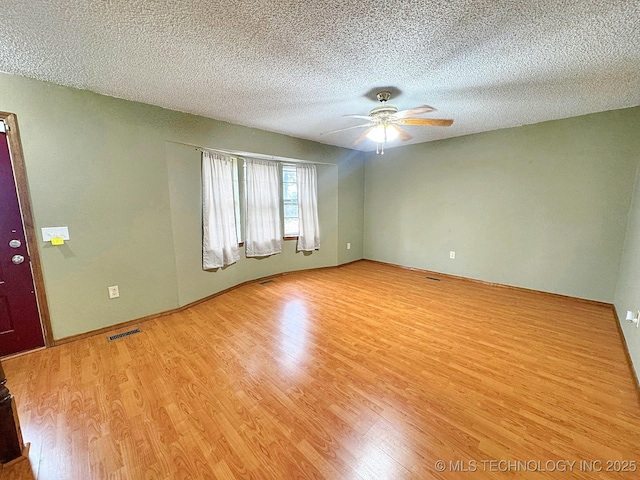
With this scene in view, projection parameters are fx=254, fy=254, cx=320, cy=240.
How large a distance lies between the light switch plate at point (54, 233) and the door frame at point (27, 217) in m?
0.06

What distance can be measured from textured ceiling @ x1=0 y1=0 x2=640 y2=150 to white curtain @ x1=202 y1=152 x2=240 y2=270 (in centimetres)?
84

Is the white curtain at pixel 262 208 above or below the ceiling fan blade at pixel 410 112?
below

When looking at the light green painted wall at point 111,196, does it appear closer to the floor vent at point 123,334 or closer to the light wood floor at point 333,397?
the floor vent at point 123,334

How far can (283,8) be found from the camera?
4.48 ft

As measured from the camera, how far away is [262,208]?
410 centimetres

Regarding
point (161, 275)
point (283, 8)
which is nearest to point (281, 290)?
point (161, 275)

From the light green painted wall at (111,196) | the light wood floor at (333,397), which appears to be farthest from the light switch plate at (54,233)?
the light wood floor at (333,397)

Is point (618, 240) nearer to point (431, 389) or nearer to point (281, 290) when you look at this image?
point (431, 389)

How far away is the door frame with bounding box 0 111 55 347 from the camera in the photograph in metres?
2.08

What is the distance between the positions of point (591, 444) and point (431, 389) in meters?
0.80

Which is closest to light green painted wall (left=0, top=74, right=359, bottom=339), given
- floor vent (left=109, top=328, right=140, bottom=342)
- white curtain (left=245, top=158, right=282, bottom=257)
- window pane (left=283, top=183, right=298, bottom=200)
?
floor vent (left=109, top=328, right=140, bottom=342)

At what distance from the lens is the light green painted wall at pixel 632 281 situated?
206cm

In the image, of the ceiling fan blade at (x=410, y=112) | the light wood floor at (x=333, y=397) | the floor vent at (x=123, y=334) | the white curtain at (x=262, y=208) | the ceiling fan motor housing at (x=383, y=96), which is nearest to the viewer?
the light wood floor at (x=333, y=397)

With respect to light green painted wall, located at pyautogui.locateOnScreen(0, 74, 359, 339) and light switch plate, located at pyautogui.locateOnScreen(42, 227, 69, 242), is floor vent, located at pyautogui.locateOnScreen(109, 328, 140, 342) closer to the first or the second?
light green painted wall, located at pyautogui.locateOnScreen(0, 74, 359, 339)
